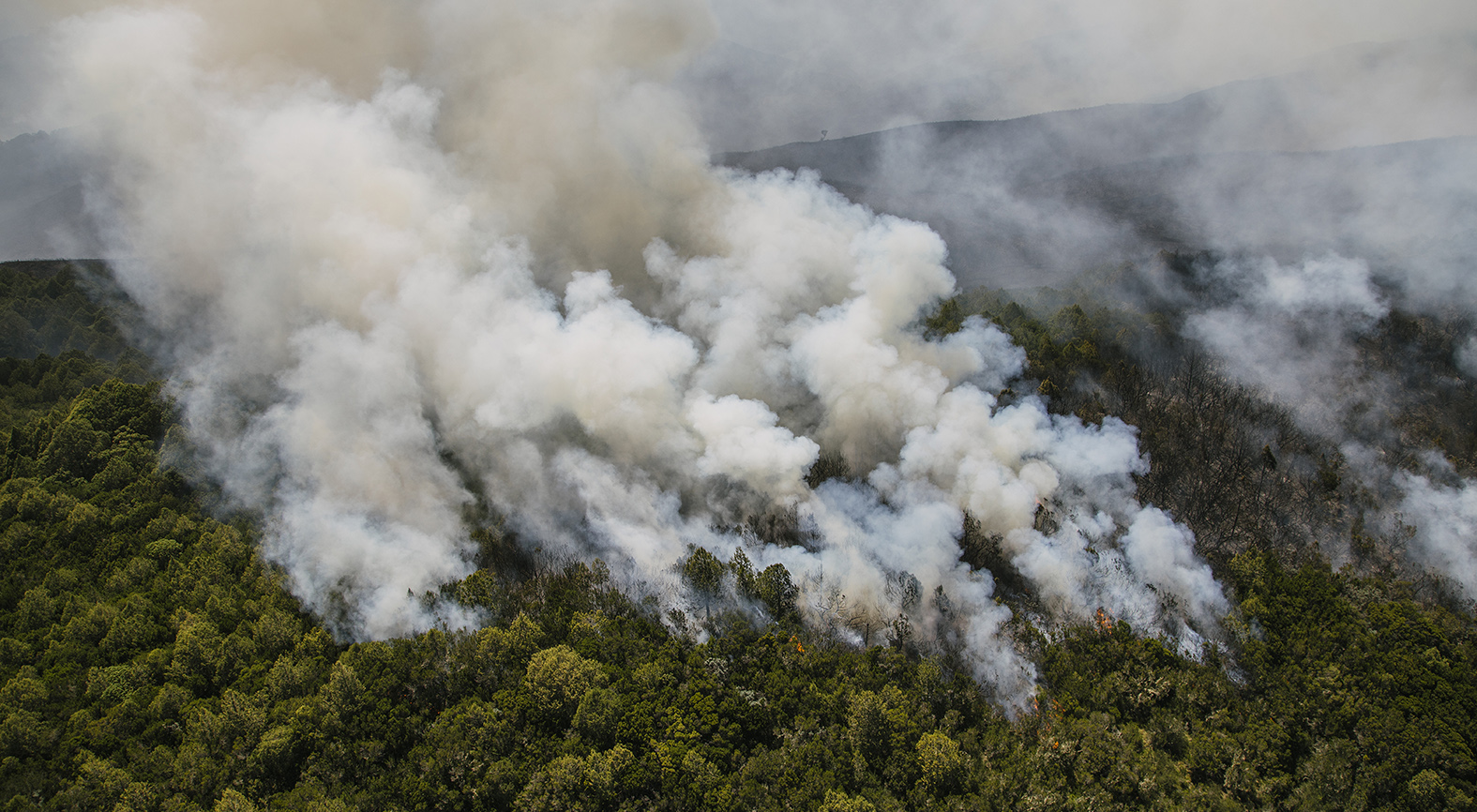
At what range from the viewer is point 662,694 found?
4894 centimetres

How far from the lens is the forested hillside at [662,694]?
144 ft

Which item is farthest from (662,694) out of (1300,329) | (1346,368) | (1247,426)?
(1300,329)

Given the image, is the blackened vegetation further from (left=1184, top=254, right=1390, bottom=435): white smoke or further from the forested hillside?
(left=1184, top=254, right=1390, bottom=435): white smoke

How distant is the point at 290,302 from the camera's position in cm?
7531

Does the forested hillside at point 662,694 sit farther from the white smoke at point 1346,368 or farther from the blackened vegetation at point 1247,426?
the white smoke at point 1346,368

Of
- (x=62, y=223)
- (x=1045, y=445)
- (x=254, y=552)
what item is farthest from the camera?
(x=62, y=223)

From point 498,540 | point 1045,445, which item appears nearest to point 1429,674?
point 1045,445

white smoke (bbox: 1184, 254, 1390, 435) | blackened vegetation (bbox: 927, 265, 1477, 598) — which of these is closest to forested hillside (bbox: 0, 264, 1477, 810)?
blackened vegetation (bbox: 927, 265, 1477, 598)

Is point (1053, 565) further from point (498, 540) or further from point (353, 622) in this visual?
point (353, 622)

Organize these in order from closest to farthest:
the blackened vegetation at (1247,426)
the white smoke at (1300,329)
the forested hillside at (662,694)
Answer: the forested hillside at (662,694) < the blackened vegetation at (1247,426) < the white smoke at (1300,329)

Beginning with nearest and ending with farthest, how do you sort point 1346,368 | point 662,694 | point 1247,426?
1. point 662,694
2. point 1247,426
3. point 1346,368

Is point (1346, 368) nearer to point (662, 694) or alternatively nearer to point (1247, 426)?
point (1247, 426)

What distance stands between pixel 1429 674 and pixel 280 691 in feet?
227

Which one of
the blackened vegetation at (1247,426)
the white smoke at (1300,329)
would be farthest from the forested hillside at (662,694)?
the white smoke at (1300,329)
